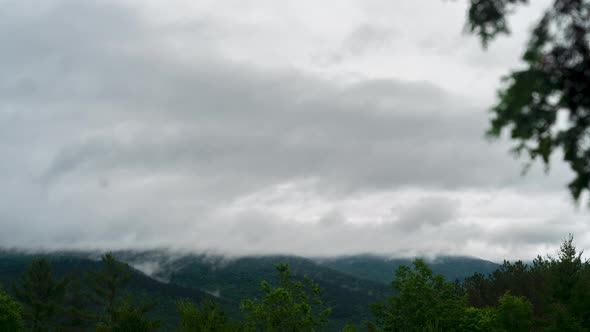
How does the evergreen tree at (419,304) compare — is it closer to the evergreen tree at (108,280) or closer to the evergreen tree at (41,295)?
the evergreen tree at (108,280)

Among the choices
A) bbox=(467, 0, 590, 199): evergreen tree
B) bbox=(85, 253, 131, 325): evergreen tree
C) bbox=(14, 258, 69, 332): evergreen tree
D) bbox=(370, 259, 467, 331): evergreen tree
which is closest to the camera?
bbox=(467, 0, 590, 199): evergreen tree

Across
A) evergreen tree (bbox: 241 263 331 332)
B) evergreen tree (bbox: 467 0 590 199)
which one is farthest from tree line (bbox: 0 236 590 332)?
evergreen tree (bbox: 467 0 590 199)

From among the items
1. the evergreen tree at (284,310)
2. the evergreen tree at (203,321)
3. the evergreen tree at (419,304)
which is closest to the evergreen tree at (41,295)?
the evergreen tree at (203,321)

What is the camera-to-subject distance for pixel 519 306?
164 ft

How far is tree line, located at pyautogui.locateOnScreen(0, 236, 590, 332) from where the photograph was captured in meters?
34.9

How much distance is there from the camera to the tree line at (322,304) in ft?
115

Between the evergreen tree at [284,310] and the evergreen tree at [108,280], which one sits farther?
the evergreen tree at [108,280]

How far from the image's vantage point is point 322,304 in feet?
143

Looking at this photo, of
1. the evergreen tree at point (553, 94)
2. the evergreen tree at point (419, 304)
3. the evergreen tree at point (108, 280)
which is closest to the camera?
→ the evergreen tree at point (553, 94)

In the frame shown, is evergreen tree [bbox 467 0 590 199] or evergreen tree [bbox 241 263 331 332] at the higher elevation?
evergreen tree [bbox 467 0 590 199]

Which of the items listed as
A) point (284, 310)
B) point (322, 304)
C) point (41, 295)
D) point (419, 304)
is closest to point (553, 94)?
point (284, 310)

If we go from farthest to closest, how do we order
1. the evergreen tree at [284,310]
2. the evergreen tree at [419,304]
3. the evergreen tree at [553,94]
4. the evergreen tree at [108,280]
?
the evergreen tree at [108,280]
the evergreen tree at [419,304]
the evergreen tree at [284,310]
the evergreen tree at [553,94]

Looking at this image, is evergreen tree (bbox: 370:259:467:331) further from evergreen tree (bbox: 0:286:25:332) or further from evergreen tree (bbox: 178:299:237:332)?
evergreen tree (bbox: 0:286:25:332)

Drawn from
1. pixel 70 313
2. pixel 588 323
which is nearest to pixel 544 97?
pixel 588 323
